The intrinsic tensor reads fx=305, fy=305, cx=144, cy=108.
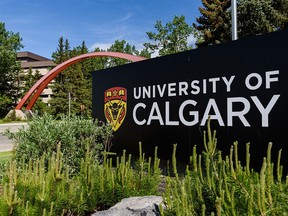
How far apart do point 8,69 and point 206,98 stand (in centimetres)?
4592

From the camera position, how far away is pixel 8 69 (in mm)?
45969

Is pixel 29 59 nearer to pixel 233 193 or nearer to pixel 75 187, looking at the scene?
pixel 75 187

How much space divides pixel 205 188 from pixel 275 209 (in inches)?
32.2

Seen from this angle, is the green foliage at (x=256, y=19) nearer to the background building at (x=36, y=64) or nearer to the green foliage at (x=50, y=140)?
the green foliage at (x=50, y=140)

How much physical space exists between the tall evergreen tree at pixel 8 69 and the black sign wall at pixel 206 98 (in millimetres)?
40611

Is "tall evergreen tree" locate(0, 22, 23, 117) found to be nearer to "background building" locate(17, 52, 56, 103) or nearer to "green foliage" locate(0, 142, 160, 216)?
"background building" locate(17, 52, 56, 103)

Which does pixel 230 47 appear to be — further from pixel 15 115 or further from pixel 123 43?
pixel 123 43

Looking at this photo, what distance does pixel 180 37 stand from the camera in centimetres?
4516

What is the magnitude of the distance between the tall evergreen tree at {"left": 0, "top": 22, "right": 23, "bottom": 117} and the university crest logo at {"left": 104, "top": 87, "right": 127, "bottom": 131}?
39371 millimetres

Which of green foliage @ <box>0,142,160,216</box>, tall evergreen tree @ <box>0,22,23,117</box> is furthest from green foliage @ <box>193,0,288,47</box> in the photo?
tall evergreen tree @ <box>0,22,23,117</box>

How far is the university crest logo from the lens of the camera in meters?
7.99

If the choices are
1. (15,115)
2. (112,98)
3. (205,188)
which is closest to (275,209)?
(205,188)

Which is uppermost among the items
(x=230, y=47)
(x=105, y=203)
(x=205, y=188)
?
(x=230, y=47)

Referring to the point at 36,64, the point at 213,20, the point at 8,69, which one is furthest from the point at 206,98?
the point at 36,64
